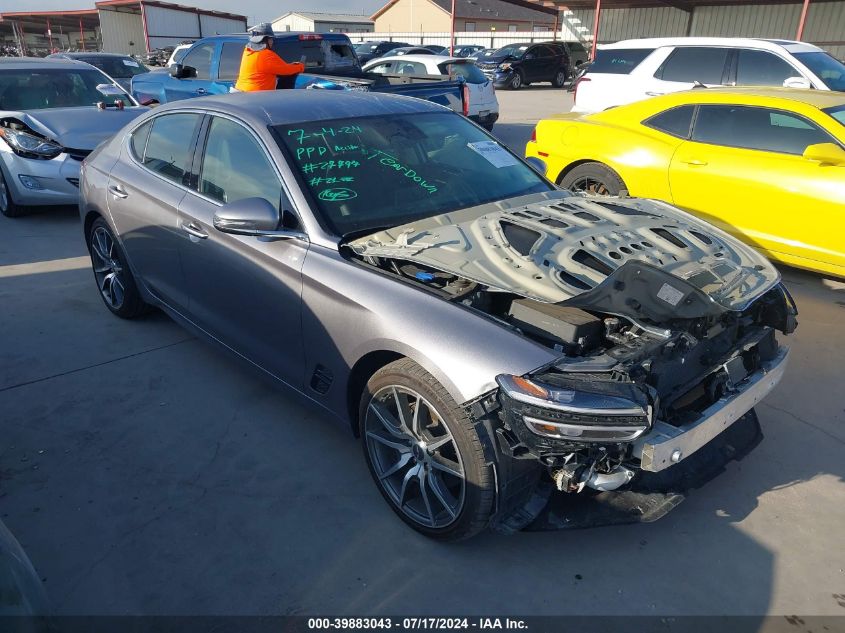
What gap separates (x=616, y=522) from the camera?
2.58 m

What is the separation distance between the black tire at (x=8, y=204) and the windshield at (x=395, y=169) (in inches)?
227

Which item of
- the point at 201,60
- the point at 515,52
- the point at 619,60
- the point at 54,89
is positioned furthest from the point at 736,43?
the point at 515,52

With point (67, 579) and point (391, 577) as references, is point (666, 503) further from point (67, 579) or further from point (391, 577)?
point (67, 579)

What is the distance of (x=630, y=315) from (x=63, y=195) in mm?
6918

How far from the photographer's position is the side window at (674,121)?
233 inches

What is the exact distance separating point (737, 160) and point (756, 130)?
0.33m

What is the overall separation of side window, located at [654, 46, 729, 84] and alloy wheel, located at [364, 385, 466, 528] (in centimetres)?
872

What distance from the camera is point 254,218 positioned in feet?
9.93

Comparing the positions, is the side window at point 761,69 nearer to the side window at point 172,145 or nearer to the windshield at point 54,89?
the side window at point 172,145

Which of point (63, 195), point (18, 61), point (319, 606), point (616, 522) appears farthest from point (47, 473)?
point (18, 61)

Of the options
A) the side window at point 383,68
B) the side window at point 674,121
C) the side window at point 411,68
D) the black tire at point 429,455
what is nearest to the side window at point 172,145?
the black tire at point 429,455

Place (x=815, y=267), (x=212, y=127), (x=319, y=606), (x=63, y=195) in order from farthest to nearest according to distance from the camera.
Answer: (x=63, y=195), (x=815, y=267), (x=212, y=127), (x=319, y=606)

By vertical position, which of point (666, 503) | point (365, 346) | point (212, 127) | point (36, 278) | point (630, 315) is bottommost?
point (36, 278)

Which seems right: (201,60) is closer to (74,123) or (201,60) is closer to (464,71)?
(74,123)
